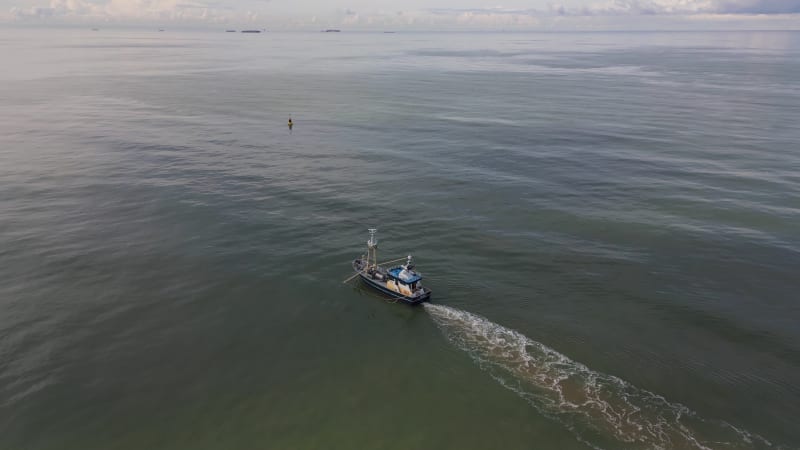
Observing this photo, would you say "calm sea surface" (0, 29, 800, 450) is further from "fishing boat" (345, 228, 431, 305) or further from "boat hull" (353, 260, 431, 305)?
"fishing boat" (345, 228, 431, 305)

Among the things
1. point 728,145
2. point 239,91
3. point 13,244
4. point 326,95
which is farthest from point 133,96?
point 728,145

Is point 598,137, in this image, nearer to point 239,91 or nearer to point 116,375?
point 116,375

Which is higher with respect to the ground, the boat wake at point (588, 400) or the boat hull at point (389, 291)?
the boat hull at point (389, 291)

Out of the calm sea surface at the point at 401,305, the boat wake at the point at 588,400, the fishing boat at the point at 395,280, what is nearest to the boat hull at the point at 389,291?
the fishing boat at the point at 395,280

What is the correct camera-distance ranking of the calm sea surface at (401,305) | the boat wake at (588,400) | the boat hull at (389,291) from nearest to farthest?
the boat wake at (588,400)
the calm sea surface at (401,305)
the boat hull at (389,291)

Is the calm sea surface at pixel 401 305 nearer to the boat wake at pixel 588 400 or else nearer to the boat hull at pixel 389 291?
the boat wake at pixel 588 400

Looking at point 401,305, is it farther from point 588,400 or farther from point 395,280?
point 588,400

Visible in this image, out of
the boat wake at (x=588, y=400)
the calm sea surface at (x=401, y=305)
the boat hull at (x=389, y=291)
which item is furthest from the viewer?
the boat hull at (x=389, y=291)
